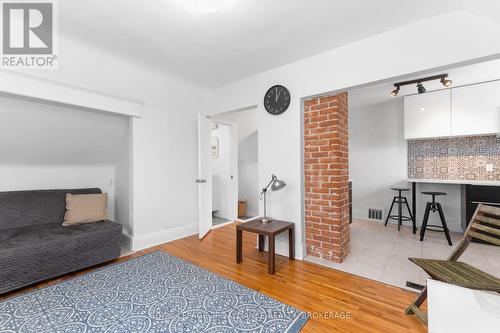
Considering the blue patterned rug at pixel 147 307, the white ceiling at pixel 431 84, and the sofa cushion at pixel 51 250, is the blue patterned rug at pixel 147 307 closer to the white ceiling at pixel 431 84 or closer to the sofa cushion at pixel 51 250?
the sofa cushion at pixel 51 250

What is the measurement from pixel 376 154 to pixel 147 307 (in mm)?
4606

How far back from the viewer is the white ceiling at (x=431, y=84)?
3.11 m

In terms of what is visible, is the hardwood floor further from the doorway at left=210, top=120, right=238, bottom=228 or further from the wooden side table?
the doorway at left=210, top=120, right=238, bottom=228

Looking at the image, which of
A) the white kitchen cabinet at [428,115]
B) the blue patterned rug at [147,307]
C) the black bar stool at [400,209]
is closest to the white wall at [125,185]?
the blue patterned rug at [147,307]

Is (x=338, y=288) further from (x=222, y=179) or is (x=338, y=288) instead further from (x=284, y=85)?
(x=222, y=179)

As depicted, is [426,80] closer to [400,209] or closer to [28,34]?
[400,209]

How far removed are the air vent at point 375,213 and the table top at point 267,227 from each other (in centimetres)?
271

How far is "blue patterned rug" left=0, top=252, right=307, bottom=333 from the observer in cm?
163

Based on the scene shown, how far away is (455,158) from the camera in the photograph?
3922mm

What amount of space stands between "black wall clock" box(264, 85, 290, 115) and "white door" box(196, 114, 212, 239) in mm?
1171

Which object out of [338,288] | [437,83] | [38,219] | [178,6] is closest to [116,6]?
[178,6]

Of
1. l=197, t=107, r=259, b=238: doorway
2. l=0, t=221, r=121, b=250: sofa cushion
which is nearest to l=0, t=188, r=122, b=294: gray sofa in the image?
l=0, t=221, r=121, b=250: sofa cushion

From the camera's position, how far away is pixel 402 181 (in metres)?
4.38

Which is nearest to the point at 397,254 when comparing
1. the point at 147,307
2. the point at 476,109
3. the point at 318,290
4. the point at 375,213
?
the point at 318,290
